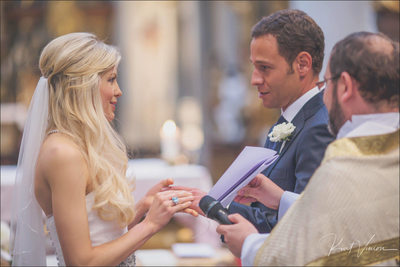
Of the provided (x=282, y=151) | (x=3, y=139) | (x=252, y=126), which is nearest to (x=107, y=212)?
(x=282, y=151)

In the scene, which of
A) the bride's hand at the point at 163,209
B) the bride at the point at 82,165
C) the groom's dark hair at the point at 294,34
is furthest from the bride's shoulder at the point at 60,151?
the groom's dark hair at the point at 294,34

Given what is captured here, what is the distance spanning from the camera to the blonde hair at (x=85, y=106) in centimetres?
231

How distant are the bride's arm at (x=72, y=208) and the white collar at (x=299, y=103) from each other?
0.95m

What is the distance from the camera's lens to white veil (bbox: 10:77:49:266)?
2477 millimetres

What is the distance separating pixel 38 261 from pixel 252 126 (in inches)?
308

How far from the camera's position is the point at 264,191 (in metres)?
2.34

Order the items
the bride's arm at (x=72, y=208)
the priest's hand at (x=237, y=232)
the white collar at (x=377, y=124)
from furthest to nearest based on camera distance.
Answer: the bride's arm at (x=72, y=208)
the priest's hand at (x=237, y=232)
the white collar at (x=377, y=124)

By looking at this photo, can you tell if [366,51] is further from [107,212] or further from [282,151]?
[107,212]

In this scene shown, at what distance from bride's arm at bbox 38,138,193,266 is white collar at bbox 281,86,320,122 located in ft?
3.12

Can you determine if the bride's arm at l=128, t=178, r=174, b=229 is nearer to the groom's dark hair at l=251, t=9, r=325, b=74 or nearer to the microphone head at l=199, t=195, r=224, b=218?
the microphone head at l=199, t=195, r=224, b=218

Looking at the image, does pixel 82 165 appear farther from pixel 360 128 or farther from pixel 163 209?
pixel 360 128

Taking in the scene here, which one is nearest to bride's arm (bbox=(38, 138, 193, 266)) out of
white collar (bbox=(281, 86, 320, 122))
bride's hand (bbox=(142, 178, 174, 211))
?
bride's hand (bbox=(142, 178, 174, 211))

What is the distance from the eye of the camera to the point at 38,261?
266 cm

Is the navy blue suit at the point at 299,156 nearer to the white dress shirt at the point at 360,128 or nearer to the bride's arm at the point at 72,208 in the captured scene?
the white dress shirt at the point at 360,128
